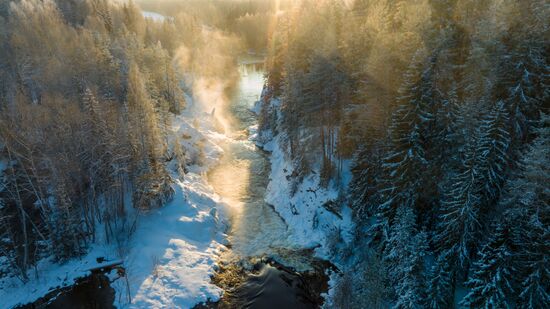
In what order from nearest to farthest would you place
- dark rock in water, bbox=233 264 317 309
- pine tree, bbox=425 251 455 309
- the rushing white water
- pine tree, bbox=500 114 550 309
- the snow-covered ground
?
pine tree, bbox=500 114 550 309
pine tree, bbox=425 251 455 309
dark rock in water, bbox=233 264 317 309
the snow-covered ground
the rushing white water

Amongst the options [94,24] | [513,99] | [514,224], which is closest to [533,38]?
[513,99]

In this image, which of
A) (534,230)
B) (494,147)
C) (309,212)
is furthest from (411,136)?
(309,212)

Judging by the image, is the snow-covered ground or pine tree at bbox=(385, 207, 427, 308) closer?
pine tree at bbox=(385, 207, 427, 308)

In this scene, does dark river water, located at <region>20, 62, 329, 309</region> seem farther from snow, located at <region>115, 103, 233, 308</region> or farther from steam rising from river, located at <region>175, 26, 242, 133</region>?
steam rising from river, located at <region>175, 26, 242, 133</region>

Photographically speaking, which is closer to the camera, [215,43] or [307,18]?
[307,18]

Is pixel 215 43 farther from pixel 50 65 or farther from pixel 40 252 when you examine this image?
pixel 40 252

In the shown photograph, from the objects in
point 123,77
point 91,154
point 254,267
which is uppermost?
point 123,77

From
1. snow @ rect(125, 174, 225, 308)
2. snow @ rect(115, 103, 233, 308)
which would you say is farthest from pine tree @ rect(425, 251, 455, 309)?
snow @ rect(115, 103, 233, 308)

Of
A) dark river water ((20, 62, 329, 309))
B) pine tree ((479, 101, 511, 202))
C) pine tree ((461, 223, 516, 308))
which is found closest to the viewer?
pine tree ((461, 223, 516, 308))
